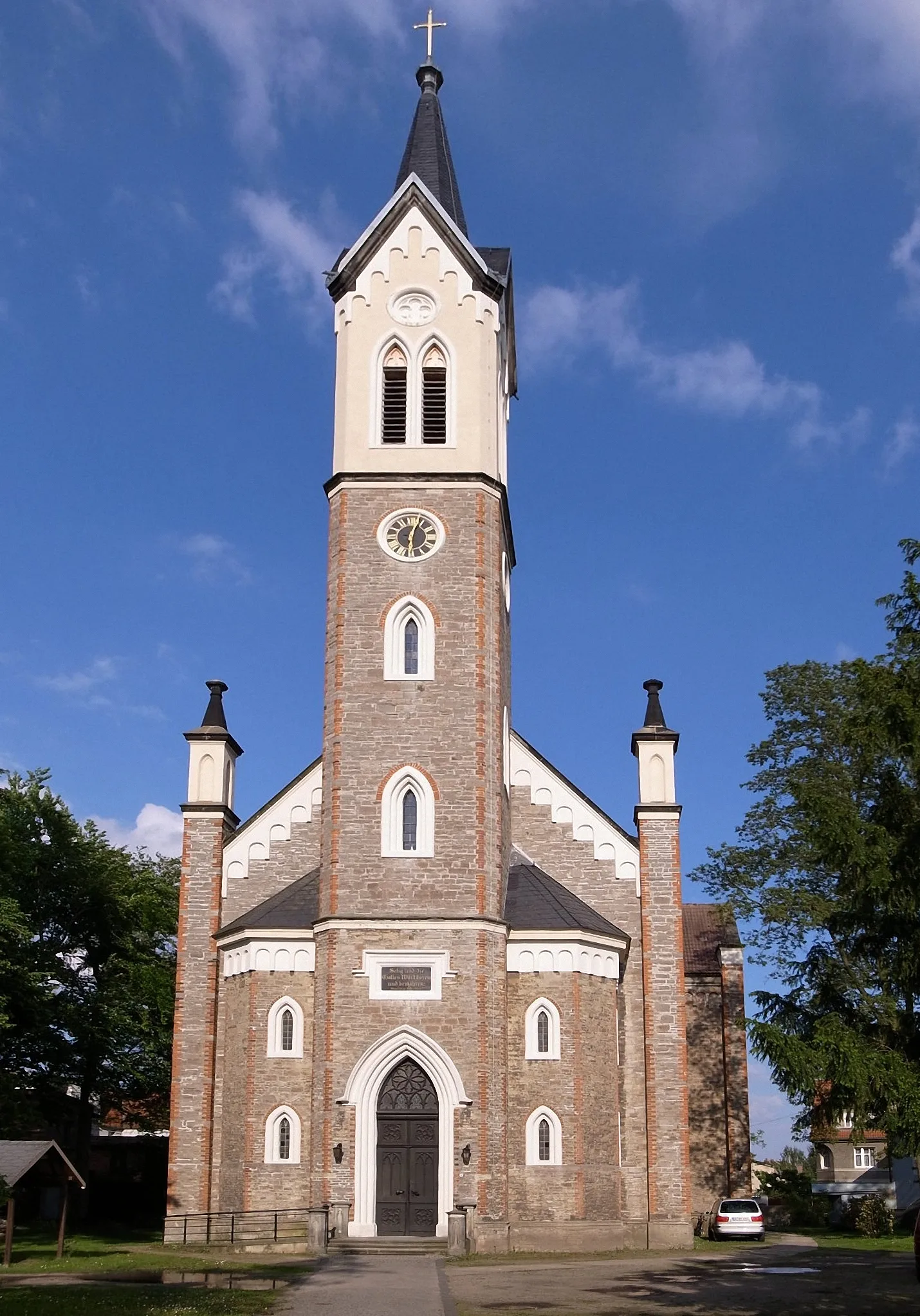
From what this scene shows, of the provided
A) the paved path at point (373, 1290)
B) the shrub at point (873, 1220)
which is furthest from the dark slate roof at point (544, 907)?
the shrub at point (873, 1220)

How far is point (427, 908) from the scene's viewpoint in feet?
96.0

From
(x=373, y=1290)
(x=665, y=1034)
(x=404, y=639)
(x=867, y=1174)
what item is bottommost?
(x=867, y=1174)

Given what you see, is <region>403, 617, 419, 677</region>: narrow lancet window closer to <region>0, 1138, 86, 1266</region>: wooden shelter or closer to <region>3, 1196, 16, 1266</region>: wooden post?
<region>0, 1138, 86, 1266</region>: wooden shelter

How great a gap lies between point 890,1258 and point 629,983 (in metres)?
7.84

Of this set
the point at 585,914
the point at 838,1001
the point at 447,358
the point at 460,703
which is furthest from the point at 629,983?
the point at 447,358

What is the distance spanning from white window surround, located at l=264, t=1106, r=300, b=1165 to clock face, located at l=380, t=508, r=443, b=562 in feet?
39.9

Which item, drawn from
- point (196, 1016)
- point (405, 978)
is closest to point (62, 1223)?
point (196, 1016)

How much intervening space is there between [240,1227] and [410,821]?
8.76m

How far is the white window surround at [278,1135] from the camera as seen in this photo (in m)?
28.9

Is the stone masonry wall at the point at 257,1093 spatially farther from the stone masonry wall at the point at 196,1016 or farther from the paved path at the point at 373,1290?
the paved path at the point at 373,1290

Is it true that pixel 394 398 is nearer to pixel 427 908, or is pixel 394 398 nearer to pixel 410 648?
pixel 410 648

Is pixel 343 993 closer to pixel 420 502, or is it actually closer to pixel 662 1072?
pixel 662 1072

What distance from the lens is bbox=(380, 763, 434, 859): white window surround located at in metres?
29.8

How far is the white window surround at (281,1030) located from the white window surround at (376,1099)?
1.97 m
